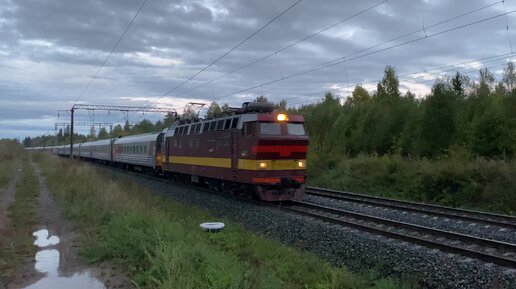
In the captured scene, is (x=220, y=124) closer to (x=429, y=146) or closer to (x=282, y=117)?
(x=282, y=117)

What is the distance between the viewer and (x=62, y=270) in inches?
331

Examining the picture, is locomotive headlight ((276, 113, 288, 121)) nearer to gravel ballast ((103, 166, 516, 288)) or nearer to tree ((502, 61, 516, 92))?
gravel ballast ((103, 166, 516, 288))

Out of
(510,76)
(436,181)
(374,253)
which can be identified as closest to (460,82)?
(510,76)

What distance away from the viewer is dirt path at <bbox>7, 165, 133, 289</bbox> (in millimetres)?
7488

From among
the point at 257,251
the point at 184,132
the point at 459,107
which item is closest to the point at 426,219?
the point at 257,251

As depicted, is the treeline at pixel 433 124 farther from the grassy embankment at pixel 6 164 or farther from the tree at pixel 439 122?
the grassy embankment at pixel 6 164

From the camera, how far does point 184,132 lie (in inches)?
949

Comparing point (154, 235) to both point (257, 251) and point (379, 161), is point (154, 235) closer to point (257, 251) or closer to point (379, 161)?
point (257, 251)

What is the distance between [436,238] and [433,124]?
21635 mm

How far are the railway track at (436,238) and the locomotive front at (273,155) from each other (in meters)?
2.07

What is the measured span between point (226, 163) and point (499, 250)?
1068 cm

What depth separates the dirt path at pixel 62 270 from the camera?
7.49 m

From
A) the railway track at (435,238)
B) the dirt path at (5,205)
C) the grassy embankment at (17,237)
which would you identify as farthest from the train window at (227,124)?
the dirt path at (5,205)

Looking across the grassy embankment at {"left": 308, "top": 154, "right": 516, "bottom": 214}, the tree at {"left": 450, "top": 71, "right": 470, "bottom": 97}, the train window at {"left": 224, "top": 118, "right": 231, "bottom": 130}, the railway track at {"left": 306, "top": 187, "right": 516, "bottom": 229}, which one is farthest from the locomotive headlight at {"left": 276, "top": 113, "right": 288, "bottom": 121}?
the tree at {"left": 450, "top": 71, "right": 470, "bottom": 97}
